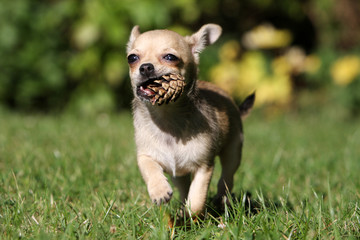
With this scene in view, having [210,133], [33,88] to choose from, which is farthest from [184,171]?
[33,88]

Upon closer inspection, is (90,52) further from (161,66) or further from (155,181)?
(155,181)

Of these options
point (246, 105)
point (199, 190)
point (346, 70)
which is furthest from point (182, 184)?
point (346, 70)

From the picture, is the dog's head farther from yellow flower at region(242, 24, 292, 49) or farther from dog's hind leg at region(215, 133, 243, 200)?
yellow flower at region(242, 24, 292, 49)

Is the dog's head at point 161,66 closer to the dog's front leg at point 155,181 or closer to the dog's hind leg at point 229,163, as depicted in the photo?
the dog's front leg at point 155,181

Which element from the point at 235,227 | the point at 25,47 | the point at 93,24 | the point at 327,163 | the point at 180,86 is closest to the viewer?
the point at 235,227

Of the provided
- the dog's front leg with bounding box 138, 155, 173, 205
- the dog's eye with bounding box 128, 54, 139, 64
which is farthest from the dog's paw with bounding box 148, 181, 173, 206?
the dog's eye with bounding box 128, 54, 139, 64

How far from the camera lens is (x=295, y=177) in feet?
13.7

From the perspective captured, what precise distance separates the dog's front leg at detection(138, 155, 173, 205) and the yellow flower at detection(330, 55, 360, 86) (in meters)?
5.75

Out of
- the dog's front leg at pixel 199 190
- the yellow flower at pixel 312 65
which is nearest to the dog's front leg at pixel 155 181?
the dog's front leg at pixel 199 190

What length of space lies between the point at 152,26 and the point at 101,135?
2.00 meters

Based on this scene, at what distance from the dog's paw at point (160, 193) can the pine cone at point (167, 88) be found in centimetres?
48

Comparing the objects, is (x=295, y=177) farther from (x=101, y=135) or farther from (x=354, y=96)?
(x=354, y=96)

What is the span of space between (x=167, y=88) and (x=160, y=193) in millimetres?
601

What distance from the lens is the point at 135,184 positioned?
3.62 m
